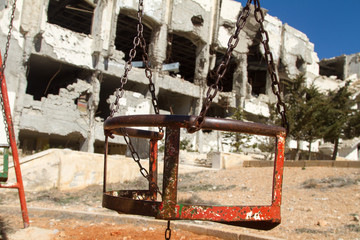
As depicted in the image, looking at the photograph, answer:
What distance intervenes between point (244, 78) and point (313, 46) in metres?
10.5

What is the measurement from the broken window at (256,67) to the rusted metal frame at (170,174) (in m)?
26.4

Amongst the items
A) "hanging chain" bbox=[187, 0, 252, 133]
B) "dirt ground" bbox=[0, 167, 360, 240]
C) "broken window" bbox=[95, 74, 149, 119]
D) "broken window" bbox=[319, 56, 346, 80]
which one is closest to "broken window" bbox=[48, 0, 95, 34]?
"broken window" bbox=[95, 74, 149, 119]

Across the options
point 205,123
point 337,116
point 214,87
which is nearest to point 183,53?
point 337,116

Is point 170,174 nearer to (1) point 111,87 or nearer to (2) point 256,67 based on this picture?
(1) point 111,87

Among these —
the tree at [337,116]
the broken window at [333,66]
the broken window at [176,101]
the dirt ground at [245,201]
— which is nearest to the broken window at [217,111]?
the broken window at [176,101]

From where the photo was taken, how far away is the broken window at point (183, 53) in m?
24.7

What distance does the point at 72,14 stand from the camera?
70.9 ft

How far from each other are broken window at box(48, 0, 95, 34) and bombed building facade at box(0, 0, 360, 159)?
0.07m

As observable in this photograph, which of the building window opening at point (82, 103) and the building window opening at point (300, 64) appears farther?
the building window opening at point (300, 64)

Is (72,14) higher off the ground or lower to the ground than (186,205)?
higher

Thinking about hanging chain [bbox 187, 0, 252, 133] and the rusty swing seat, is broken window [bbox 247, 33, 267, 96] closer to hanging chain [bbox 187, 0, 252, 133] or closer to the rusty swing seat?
hanging chain [bbox 187, 0, 252, 133]

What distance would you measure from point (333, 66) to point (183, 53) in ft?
73.8

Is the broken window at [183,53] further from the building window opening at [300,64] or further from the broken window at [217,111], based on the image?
the building window opening at [300,64]

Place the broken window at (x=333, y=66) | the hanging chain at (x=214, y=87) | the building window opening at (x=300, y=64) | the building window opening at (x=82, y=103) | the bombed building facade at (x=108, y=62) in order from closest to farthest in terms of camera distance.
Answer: the hanging chain at (x=214, y=87), the bombed building facade at (x=108, y=62), the building window opening at (x=82, y=103), the building window opening at (x=300, y=64), the broken window at (x=333, y=66)
